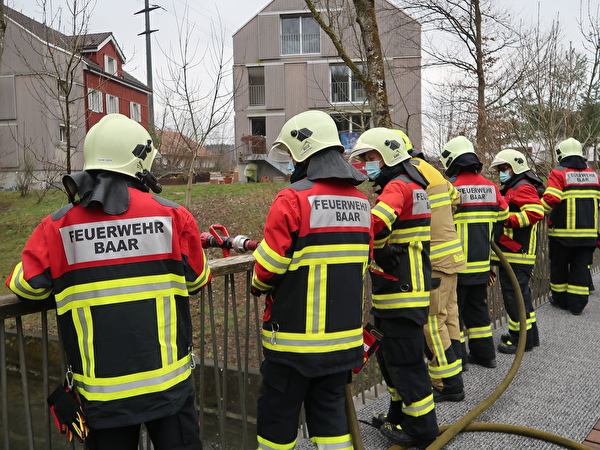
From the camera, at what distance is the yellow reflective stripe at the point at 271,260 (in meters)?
2.45

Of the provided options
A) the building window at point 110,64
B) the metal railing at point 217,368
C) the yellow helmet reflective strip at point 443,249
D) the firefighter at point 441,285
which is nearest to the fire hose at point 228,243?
the metal railing at point 217,368

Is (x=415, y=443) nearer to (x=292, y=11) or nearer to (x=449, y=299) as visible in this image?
(x=449, y=299)

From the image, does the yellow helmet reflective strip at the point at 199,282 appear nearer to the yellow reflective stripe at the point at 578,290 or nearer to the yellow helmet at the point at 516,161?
the yellow helmet at the point at 516,161

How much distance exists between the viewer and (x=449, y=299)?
410 centimetres

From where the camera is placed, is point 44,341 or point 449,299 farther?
point 449,299

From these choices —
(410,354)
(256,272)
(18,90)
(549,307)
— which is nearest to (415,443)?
(410,354)

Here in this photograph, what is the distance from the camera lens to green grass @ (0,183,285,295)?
45.1ft

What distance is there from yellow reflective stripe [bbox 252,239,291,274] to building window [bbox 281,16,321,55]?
29.8m

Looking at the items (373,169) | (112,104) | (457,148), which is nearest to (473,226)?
(457,148)

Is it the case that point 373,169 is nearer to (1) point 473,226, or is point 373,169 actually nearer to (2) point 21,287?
(1) point 473,226

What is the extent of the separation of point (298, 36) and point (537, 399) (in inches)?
1161

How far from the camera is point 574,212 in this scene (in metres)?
6.33

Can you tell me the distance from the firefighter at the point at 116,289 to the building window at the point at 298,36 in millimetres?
30060

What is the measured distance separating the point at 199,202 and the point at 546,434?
1473cm
